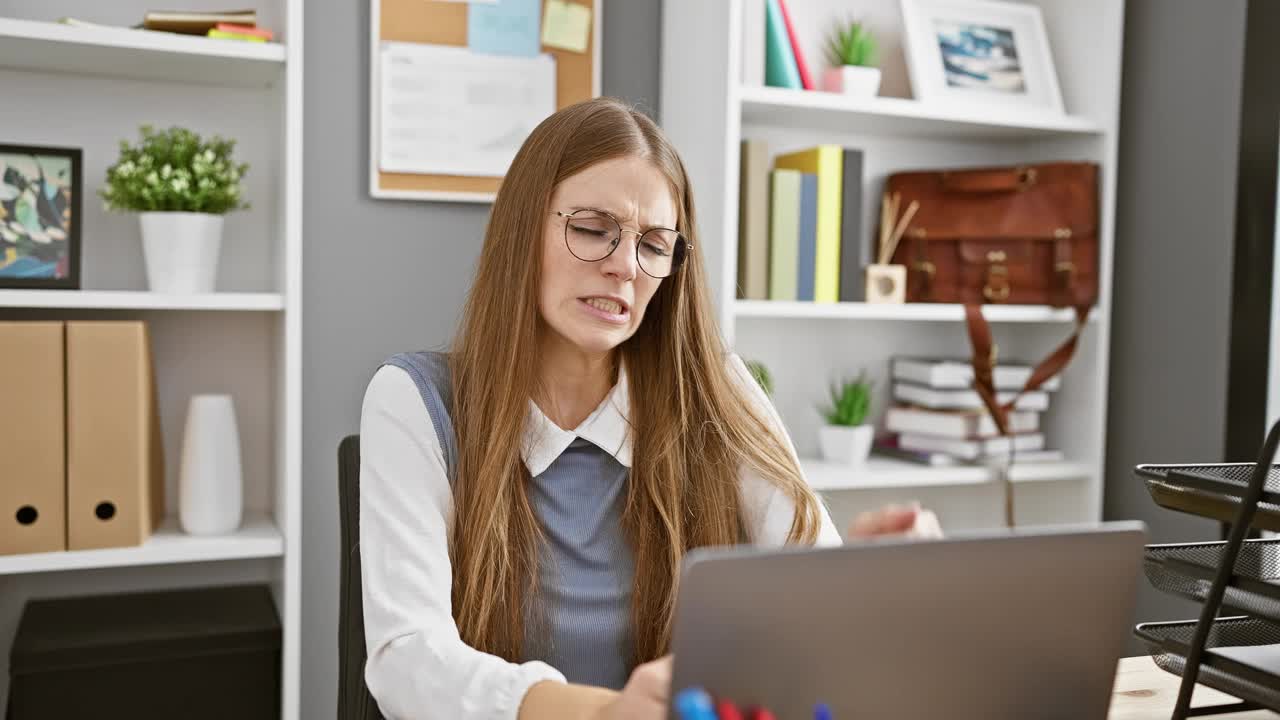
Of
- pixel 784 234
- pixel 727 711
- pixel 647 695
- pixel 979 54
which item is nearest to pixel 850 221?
pixel 784 234

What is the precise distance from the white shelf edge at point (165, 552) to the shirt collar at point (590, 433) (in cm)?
79

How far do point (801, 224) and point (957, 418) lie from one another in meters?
0.53

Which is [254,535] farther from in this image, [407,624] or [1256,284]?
[1256,284]

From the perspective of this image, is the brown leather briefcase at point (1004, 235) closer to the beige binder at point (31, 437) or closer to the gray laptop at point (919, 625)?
the beige binder at point (31, 437)

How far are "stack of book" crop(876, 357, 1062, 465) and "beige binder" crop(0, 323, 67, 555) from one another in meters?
1.62

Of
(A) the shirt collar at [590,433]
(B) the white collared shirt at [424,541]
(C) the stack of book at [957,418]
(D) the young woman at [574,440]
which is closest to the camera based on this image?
(B) the white collared shirt at [424,541]

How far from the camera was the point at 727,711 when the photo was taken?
1.84 feet

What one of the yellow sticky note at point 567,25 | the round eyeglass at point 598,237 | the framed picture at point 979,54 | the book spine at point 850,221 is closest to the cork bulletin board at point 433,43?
the yellow sticky note at point 567,25

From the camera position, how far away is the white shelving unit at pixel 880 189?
2.23 m

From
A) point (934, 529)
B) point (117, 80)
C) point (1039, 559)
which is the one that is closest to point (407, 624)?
point (934, 529)

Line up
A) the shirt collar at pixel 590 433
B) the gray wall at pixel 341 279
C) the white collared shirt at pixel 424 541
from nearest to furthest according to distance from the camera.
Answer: the white collared shirt at pixel 424 541
the shirt collar at pixel 590 433
the gray wall at pixel 341 279

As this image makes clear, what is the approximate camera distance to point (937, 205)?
2.49 m

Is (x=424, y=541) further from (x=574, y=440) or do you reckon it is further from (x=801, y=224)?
(x=801, y=224)

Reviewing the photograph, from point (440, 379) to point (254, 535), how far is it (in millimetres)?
821
